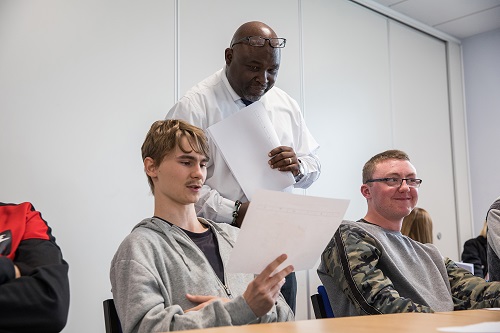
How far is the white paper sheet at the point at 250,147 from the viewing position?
2090mm

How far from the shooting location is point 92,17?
2898 mm

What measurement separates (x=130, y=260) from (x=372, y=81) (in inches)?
132

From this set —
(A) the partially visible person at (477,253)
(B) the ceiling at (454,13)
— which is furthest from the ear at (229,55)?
(A) the partially visible person at (477,253)

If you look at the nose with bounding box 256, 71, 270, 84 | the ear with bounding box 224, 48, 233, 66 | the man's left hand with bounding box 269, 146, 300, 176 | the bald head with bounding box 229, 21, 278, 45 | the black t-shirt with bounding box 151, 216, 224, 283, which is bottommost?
the black t-shirt with bounding box 151, 216, 224, 283

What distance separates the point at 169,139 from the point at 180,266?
42cm

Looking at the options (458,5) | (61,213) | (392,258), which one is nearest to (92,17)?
(61,213)

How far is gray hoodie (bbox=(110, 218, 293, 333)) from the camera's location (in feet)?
4.71

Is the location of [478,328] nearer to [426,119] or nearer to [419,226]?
[419,226]

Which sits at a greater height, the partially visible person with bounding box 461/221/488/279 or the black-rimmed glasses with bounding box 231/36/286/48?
the black-rimmed glasses with bounding box 231/36/286/48

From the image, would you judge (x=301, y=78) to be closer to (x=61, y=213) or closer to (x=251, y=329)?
(x=61, y=213)

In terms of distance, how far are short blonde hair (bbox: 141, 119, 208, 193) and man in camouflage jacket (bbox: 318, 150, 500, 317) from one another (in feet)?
1.99

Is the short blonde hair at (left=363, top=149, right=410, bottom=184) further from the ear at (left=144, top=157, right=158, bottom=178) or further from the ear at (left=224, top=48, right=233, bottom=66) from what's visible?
the ear at (left=144, top=157, right=158, bottom=178)

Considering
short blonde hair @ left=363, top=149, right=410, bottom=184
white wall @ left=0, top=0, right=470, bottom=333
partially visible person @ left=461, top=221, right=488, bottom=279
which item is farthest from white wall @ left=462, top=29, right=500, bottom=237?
short blonde hair @ left=363, top=149, right=410, bottom=184

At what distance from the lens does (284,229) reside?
4.44ft
